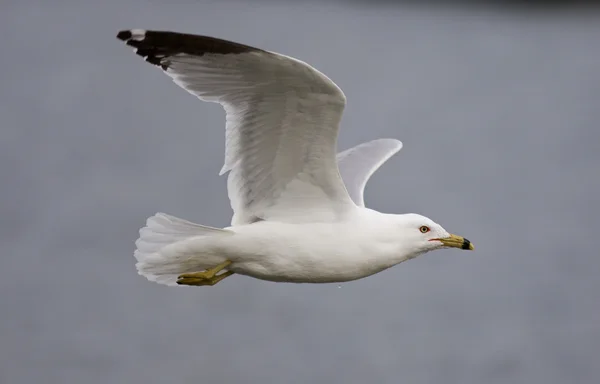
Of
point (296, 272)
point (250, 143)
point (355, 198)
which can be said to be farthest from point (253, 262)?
point (355, 198)

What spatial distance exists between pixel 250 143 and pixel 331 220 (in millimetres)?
498

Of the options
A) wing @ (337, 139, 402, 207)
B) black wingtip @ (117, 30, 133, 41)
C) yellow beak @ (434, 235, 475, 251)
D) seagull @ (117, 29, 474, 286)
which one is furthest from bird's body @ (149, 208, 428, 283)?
black wingtip @ (117, 30, 133, 41)

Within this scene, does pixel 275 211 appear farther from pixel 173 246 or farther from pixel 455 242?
pixel 455 242

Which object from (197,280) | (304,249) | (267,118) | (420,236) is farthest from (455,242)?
(197,280)

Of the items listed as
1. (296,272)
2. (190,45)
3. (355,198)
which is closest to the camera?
(190,45)

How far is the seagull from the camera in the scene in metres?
5.16

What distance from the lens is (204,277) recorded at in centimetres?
543

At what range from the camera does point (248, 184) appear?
18.2 ft

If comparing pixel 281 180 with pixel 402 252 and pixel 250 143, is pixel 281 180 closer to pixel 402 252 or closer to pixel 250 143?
pixel 250 143

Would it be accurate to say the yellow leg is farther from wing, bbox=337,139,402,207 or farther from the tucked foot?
wing, bbox=337,139,402,207

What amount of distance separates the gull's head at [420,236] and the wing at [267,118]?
0.92ft

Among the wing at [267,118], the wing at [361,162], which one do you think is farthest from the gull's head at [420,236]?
the wing at [361,162]

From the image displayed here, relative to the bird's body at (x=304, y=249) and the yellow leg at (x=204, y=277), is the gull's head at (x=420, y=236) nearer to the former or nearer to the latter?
the bird's body at (x=304, y=249)

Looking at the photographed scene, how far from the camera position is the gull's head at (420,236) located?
552cm
